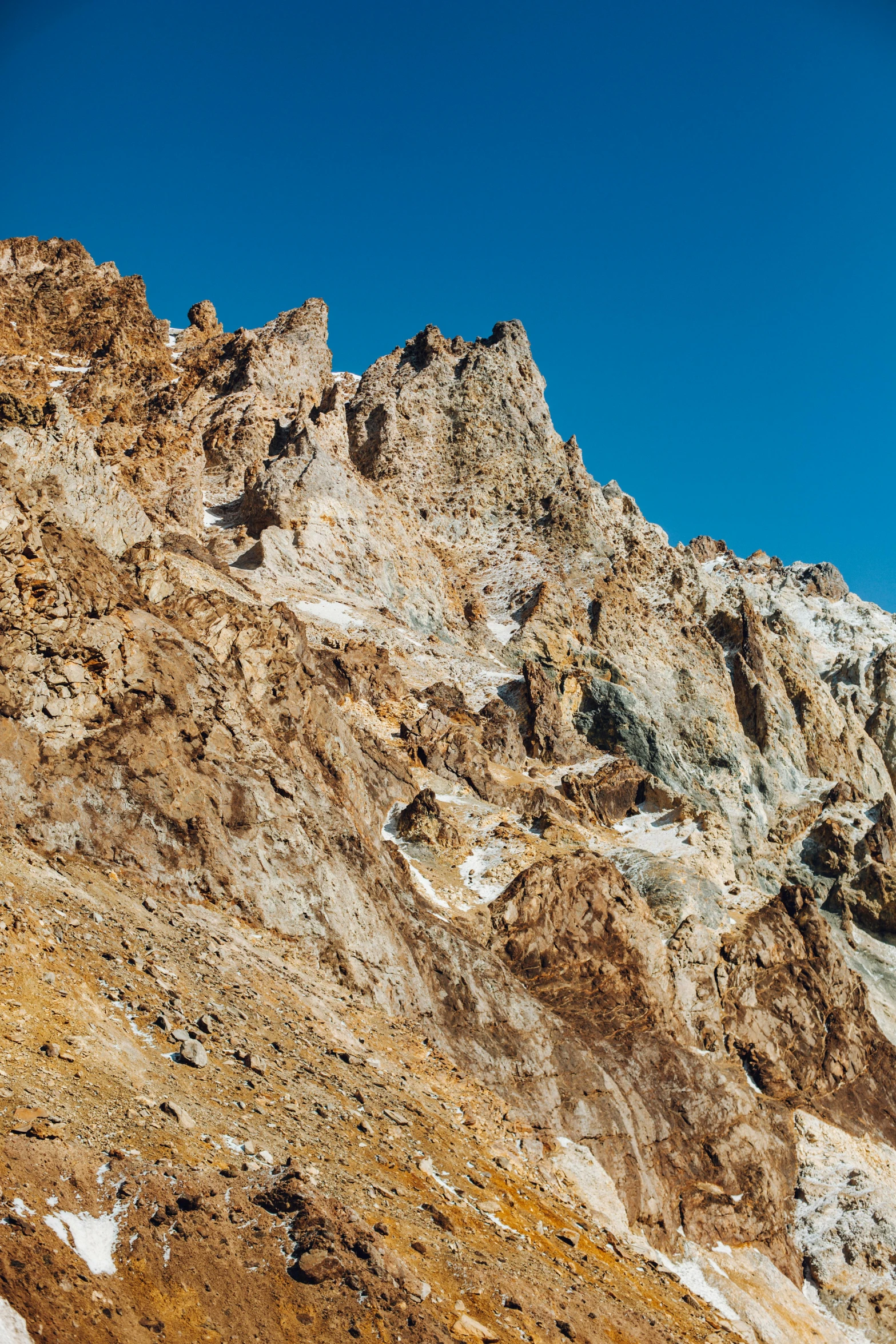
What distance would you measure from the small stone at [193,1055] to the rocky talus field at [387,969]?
0.30 feet

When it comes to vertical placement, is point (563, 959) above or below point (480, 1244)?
above

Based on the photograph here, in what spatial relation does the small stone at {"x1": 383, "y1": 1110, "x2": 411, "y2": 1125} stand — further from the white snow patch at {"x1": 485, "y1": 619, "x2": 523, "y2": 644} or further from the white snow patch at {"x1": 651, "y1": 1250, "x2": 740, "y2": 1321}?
the white snow patch at {"x1": 485, "y1": 619, "x2": 523, "y2": 644}

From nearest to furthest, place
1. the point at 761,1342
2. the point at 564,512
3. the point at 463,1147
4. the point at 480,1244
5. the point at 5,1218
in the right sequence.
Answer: the point at 5,1218
the point at 480,1244
the point at 463,1147
the point at 761,1342
the point at 564,512

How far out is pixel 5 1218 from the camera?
27.6 ft

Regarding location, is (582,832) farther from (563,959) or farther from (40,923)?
(40,923)

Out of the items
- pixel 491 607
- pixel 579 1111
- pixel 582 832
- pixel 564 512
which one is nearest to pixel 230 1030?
pixel 579 1111

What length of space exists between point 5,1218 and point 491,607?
224 feet

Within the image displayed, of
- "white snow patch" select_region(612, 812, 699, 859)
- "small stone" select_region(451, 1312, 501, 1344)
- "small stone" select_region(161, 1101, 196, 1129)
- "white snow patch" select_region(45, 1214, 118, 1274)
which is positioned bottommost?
"white snow patch" select_region(45, 1214, 118, 1274)

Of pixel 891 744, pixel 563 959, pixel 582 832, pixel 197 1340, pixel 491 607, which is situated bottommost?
pixel 197 1340

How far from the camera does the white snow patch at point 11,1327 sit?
741 centimetres

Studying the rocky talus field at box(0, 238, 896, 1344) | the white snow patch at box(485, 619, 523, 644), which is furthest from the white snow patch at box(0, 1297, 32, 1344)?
the white snow patch at box(485, 619, 523, 644)

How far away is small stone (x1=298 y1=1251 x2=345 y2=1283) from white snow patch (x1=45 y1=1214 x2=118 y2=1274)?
2.27 metres

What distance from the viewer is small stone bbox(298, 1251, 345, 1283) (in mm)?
9898

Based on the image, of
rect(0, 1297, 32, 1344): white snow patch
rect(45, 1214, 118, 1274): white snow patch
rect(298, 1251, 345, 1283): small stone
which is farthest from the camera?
rect(298, 1251, 345, 1283): small stone
